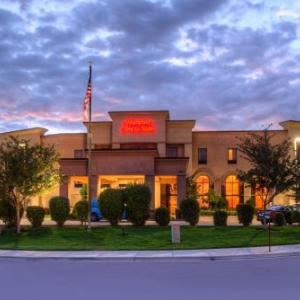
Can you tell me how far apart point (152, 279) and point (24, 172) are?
50.4 feet

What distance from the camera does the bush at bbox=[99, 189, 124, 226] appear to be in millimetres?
29844

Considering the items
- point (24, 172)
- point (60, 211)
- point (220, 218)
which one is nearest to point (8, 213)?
point (60, 211)

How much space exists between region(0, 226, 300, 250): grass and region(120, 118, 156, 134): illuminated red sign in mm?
29998

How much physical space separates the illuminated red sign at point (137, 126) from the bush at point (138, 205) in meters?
28.3

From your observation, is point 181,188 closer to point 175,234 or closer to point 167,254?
point 175,234

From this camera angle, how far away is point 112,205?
97.9ft

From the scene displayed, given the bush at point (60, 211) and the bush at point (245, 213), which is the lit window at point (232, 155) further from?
the bush at point (60, 211)

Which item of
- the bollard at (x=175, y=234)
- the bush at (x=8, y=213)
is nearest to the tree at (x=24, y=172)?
the bush at (x=8, y=213)

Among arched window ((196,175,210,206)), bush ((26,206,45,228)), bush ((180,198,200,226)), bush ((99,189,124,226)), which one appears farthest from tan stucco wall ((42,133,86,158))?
bush ((180,198,200,226))

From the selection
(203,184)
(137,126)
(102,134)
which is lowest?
(203,184)

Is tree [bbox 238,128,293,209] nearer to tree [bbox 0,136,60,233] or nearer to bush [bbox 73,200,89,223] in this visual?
bush [bbox 73,200,89,223]

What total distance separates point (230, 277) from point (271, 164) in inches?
603

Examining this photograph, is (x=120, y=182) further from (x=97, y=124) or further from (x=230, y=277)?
(x=230, y=277)

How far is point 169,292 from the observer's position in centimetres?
1158
